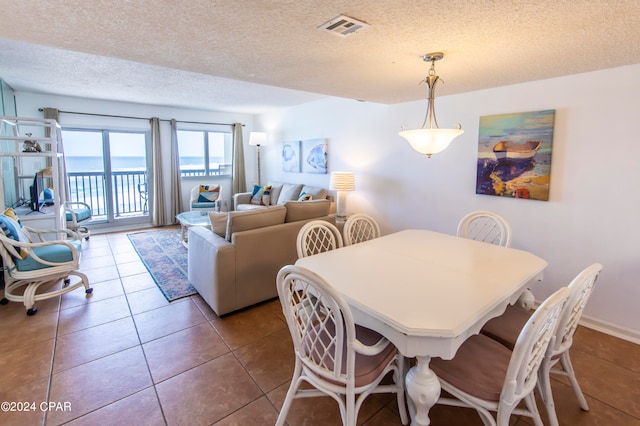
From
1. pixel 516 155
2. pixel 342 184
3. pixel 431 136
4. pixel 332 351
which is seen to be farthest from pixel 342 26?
pixel 342 184

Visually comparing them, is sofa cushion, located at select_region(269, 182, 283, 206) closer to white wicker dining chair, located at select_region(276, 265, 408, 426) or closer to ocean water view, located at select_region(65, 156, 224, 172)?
ocean water view, located at select_region(65, 156, 224, 172)

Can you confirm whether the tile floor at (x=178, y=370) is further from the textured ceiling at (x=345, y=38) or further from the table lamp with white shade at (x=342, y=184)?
the textured ceiling at (x=345, y=38)

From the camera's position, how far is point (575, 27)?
5.34ft

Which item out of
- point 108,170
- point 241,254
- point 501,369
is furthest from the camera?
point 108,170

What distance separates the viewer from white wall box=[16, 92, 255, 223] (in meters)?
4.99

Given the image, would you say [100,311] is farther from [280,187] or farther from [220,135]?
[220,135]

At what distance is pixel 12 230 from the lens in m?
2.73

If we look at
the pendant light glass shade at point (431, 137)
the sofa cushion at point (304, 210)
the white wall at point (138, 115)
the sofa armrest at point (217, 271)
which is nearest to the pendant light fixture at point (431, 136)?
the pendant light glass shade at point (431, 137)

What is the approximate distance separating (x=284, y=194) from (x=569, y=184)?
162 inches

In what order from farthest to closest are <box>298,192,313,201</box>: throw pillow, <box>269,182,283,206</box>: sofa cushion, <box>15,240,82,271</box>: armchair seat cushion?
<box>269,182,283,206</box>: sofa cushion → <box>298,192,313,201</box>: throw pillow → <box>15,240,82,271</box>: armchair seat cushion

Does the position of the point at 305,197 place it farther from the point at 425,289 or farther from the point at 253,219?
the point at 425,289

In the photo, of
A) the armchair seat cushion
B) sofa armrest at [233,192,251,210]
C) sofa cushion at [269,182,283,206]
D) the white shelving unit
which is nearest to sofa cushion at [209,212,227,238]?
the armchair seat cushion

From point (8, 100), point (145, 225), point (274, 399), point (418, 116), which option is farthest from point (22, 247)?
point (418, 116)

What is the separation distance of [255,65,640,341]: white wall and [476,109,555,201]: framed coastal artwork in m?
0.07
